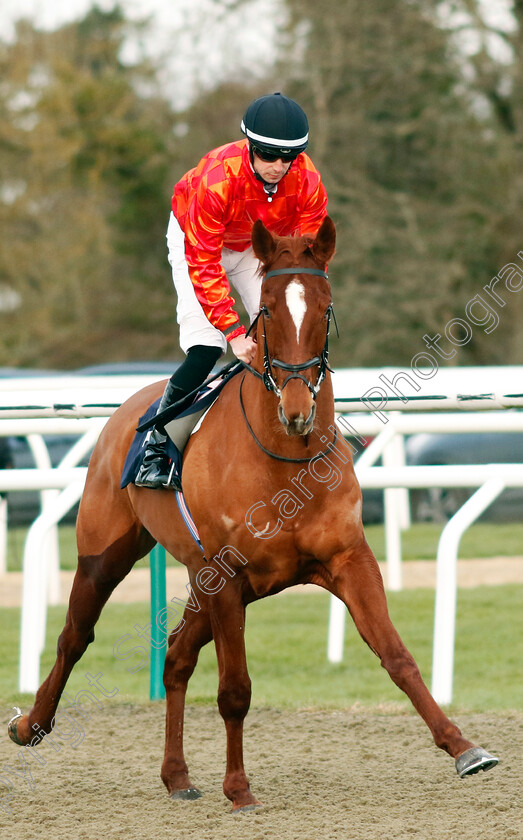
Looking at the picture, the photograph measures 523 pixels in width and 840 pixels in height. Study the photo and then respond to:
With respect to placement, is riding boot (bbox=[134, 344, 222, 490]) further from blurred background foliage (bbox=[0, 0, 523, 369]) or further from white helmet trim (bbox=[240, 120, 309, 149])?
blurred background foliage (bbox=[0, 0, 523, 369])

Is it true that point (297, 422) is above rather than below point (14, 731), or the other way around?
above

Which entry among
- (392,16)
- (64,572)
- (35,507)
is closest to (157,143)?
(392,16)

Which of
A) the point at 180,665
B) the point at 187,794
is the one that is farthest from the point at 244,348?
the point at 187,794

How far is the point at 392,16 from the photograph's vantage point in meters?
18.7

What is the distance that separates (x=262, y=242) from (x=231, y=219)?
1.51 ft

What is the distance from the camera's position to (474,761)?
10.2 feet

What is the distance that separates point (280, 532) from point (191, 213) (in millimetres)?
1101

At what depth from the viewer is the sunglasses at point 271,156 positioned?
3768 millimetres

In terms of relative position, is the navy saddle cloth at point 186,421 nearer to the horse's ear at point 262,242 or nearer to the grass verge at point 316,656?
the horse's ear at point 262,242

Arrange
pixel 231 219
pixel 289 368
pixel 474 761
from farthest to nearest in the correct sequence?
1. pixel 231 219
2. pixel 289 368
3. pixel 474 761

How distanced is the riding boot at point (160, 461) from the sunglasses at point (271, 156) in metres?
0.84

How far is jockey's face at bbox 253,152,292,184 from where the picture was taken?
379 cm

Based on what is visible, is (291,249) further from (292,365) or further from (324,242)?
(292,365)

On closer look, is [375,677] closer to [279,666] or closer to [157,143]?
[279,666]
